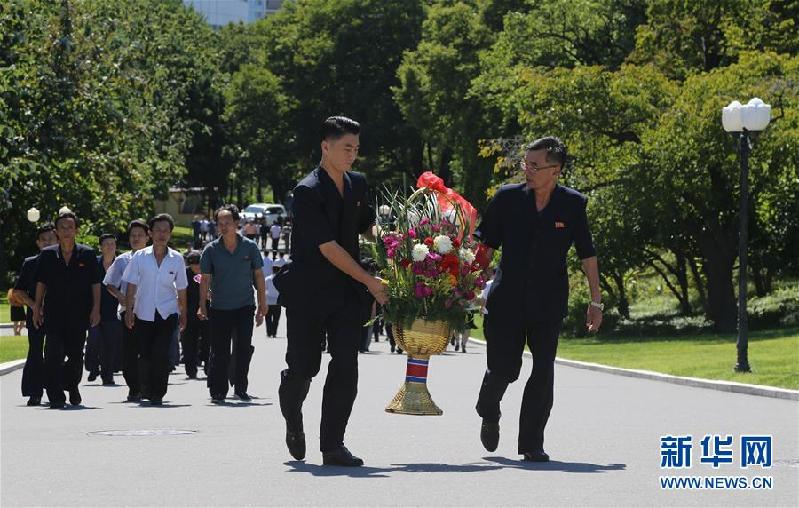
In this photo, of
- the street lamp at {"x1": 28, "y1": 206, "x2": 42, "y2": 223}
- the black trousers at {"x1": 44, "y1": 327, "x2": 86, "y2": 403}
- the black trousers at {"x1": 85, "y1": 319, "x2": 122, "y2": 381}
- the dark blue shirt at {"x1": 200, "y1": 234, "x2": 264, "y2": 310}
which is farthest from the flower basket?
the street lamp at {"x1": 28, "y1": 206, "x2": 42, "y2": 223}

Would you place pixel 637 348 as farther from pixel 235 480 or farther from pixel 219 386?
pixel 235 480

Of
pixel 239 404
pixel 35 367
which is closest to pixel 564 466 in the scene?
pixel 239 404

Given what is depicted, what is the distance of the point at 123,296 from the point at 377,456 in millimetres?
6973

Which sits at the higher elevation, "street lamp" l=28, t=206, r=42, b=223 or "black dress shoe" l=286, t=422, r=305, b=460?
"street lamp" l=28, t=206, r=42, b=223

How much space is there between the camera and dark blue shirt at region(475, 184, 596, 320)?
33.0ft

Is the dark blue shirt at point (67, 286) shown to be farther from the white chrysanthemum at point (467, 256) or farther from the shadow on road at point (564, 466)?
the shadow on road at point (564, 466)

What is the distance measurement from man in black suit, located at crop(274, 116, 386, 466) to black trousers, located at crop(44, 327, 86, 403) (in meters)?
6.20

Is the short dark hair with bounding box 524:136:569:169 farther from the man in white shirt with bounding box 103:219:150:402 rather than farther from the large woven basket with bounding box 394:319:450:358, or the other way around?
the man in white shirt with bounding box 103:219:150:402

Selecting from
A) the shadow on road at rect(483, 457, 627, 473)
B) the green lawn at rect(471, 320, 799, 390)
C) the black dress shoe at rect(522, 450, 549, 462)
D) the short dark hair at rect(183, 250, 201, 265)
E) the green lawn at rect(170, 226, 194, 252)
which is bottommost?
the shadow on road at rect(483, 457, 627, 473)

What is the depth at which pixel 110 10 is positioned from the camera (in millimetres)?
63094

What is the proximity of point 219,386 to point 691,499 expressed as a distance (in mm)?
8772

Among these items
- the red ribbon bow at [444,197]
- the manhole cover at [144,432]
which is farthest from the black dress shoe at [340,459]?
the manhole cover at [144,432]

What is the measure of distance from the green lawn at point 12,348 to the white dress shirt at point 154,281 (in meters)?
8.31

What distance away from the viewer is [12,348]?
27391 millimetres
